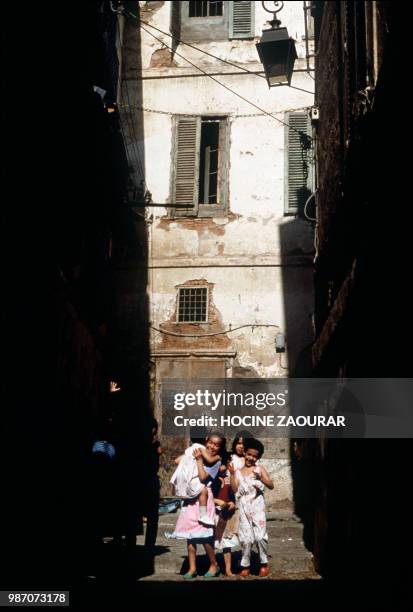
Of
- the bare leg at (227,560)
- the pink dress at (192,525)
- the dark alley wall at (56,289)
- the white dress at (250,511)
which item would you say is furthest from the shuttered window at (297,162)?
the bare leg at (227,560)

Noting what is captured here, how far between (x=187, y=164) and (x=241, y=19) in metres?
3.42

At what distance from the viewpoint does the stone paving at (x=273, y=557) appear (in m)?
6.50

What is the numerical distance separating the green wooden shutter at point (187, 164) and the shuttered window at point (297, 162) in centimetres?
181

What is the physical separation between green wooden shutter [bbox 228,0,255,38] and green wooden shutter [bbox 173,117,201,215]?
2.11 meters

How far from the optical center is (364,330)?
5066 mm

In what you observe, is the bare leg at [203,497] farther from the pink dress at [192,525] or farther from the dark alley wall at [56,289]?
the dark alley wall at [56,289]

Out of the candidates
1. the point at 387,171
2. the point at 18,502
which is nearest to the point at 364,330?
the point at 387,171

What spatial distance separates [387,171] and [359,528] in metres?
2.72

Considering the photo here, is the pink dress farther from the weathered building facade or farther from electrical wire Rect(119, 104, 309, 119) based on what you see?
electrical wire Rect(119, 104, 309, 119)

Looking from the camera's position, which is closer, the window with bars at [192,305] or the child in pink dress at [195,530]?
the child in pink dress at [195,530]

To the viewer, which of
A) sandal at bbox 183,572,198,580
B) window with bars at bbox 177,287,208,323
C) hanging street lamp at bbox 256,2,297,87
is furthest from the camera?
window with bars at bbox 177,287,208,323

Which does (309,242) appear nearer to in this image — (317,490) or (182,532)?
(317,490)

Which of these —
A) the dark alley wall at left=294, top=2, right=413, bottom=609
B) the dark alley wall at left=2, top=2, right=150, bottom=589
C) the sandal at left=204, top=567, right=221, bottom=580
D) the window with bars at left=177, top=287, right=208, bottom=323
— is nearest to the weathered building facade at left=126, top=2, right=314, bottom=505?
the window with bars at left=177, top=287, right=208, bottom=323

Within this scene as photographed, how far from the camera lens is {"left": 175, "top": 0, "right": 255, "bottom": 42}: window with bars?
1352cm
